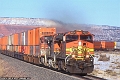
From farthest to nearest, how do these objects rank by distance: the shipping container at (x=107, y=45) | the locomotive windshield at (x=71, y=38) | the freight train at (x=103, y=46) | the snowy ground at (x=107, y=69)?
the shipping container at (x=107, y=45)
the freight train at (x=103, y=46)
the snowy ground at (x=107, y=69)
the locomotive windshield at (x=71, y=38)

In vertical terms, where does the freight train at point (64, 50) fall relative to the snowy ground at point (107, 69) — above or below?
above

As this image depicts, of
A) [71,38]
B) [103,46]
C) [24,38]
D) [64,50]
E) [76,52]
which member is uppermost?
[24,38]

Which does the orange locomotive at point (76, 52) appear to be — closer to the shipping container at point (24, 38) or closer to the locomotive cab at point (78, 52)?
the locomotive cab at point (78, 52)

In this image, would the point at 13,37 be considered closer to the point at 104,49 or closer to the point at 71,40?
the point at 71,40

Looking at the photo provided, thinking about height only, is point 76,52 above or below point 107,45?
above

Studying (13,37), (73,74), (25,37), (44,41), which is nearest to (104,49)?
(13,37)

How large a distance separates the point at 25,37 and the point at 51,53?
1286 centimetres

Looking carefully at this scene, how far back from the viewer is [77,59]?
24000 millimetres

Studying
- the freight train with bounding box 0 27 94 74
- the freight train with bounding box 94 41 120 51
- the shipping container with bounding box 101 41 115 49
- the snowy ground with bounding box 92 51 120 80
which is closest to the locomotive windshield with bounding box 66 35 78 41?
the freight train with bounding box 0 27 94 74

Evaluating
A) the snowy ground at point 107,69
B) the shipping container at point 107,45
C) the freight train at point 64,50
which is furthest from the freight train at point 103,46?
the freight train at point 64,50

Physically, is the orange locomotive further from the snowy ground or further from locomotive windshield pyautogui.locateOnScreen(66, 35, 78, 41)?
the snowy ground

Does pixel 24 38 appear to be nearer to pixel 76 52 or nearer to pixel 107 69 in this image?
pixel 107 69

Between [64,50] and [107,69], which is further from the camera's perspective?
[107,69]

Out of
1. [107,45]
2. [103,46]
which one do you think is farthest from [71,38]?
[107,45]
